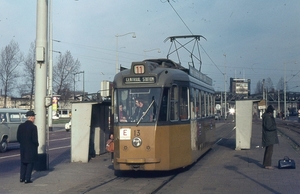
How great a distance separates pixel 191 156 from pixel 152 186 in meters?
3.10

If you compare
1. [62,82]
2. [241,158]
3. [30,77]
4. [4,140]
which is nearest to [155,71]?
[241,158]

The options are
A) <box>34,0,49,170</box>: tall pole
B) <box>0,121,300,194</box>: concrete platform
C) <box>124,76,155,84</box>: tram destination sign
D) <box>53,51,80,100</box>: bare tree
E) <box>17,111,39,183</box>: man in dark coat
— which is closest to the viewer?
<box>0,121,300,194</box>: concrete platform

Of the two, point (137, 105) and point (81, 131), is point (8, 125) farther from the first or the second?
point (137, 105)

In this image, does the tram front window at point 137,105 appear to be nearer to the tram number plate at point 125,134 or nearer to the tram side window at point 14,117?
the tram number plate at point 125,134

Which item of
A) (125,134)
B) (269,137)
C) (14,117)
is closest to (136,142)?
(125,134)

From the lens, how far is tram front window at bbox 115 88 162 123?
13.8 m

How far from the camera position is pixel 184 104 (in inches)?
592

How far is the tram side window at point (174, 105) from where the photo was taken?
14227mm

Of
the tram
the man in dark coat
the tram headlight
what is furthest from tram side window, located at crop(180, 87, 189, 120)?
the man in dark coat

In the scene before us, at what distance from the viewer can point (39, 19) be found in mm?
15945

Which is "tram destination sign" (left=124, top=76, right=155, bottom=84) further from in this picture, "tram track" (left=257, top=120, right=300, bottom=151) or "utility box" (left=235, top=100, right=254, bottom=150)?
"tram track" (left=257, top=120, right=300, bottom=151)

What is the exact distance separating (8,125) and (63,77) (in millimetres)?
38992

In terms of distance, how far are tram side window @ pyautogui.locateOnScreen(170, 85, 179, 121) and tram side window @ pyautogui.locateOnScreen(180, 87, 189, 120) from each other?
0.35m

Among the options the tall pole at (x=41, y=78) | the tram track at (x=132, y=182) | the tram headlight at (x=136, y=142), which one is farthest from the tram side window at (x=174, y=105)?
the tall pole at (x=41, y=78)
